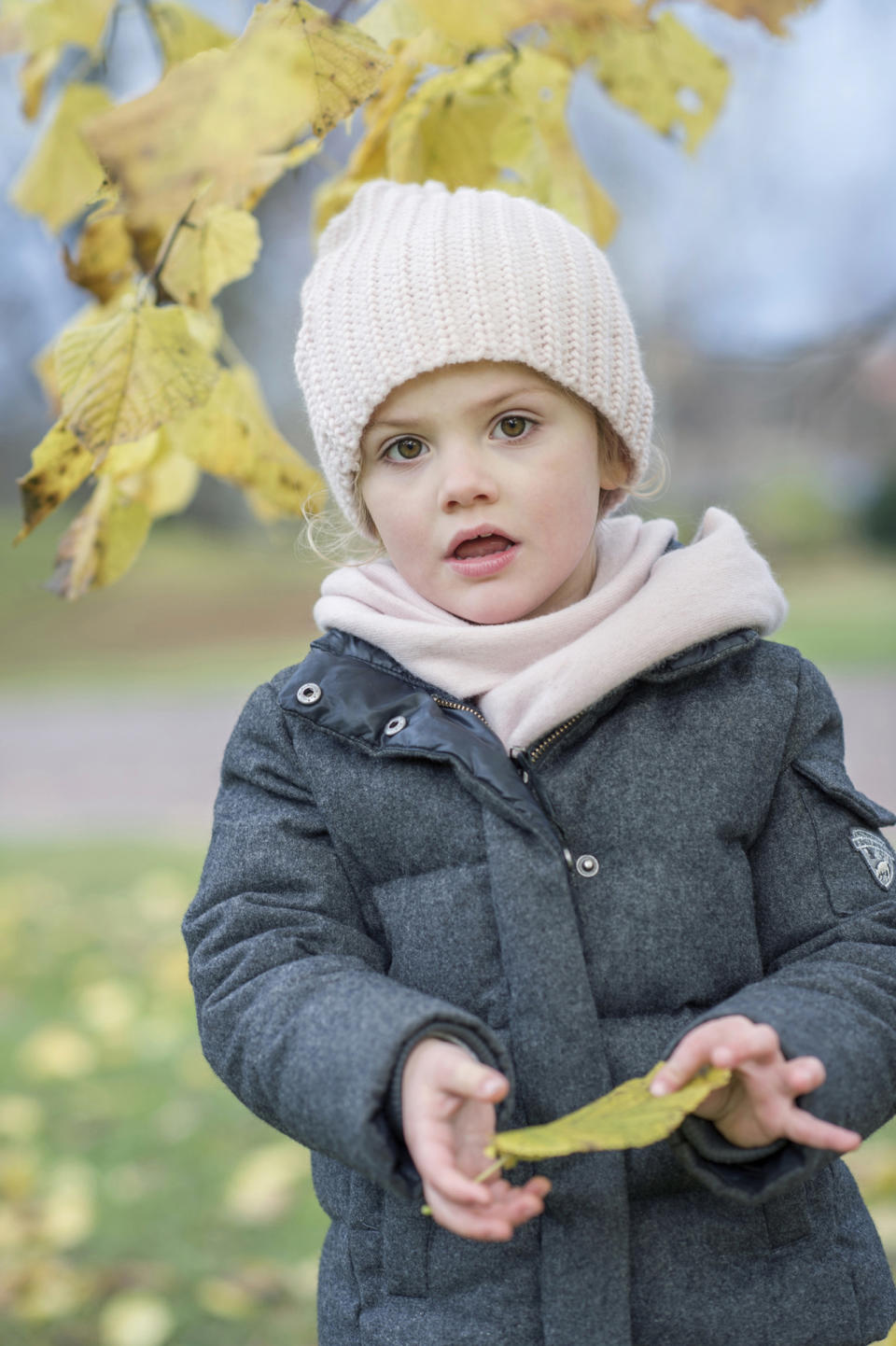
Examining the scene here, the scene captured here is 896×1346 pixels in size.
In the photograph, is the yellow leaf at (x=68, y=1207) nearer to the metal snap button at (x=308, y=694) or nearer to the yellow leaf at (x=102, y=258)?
the metal snap button at (x=308, y=694)

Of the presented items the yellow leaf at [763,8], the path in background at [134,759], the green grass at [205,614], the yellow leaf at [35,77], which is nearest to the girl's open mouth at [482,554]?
the yellow leaf at [763,8]

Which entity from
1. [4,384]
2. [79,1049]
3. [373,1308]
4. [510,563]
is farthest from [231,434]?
[4,384]

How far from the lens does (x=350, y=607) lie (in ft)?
4.00

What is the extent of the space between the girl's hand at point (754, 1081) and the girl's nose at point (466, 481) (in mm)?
466

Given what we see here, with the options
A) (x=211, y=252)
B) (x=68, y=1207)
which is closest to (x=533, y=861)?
(x=211, y=252)

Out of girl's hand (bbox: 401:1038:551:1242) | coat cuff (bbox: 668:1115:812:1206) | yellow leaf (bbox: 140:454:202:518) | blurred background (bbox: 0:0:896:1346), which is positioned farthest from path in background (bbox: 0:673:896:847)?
girl's hand (bbox: 401:1038:551:1242)

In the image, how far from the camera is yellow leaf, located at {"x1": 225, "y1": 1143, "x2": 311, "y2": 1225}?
7.57 feet

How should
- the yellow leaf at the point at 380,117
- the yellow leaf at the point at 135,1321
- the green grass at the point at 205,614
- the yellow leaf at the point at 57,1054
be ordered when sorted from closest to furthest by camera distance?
the yellow leaf at the point at 380,117 → the yellow leaf at the point at 135,1321 → the yellow leaf at the point at 57,1054 → the green grass at the point at 205,614

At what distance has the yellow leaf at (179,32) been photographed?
4.54ft

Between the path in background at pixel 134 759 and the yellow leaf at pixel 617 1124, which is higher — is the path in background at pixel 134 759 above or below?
below

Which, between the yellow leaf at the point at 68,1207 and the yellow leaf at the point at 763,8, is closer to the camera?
the yellow leaf at the point at 763,8

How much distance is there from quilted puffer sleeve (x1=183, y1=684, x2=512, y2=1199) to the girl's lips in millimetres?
209

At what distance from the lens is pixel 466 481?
1113 mm

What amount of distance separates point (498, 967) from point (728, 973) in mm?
193
